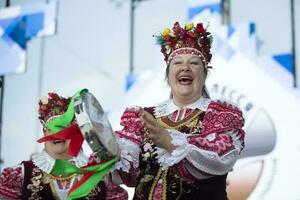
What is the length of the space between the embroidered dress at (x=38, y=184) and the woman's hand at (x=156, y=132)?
3.67ft

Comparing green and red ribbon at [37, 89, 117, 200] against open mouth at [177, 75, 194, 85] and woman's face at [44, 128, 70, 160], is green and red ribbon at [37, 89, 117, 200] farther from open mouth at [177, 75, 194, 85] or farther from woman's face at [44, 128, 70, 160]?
woman's face at [44, 128, 70, 160]

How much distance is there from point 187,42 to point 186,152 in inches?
24.0

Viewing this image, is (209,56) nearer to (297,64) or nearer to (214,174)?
(214,174)

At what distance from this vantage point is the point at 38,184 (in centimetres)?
323

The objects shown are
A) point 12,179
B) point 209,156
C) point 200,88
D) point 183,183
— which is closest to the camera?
point 209,156

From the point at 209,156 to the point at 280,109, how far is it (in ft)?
7.45

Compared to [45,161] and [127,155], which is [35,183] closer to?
[45,161]

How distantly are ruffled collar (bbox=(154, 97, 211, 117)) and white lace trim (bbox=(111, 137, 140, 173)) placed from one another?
188mm

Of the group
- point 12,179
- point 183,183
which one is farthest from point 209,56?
point 12,179

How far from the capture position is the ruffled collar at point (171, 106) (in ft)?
8.06

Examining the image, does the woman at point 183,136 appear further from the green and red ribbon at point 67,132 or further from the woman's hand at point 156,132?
the green and red ribbon at point 67,132

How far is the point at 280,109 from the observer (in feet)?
14.0

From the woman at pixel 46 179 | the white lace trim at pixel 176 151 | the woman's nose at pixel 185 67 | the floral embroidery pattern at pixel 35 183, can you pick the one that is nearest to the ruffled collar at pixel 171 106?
the woman's nose at pixel 185 67

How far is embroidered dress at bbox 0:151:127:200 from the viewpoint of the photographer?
3.19 metres
